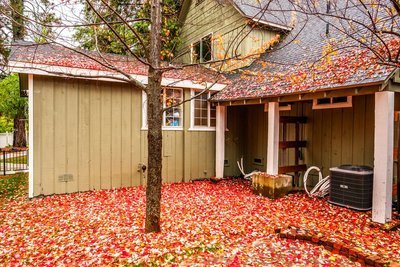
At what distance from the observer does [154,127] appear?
13.1 feet

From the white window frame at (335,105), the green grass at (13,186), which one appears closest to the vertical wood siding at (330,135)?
the white window frame at (335,105)

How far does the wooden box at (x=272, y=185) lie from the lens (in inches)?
257

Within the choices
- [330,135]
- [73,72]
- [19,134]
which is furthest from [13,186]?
[19,134]

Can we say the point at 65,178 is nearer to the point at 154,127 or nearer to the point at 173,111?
the point at 173,111

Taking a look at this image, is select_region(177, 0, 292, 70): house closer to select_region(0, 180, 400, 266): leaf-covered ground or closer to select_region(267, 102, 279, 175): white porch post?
select_region(267, 102, 279, 175): white porch post

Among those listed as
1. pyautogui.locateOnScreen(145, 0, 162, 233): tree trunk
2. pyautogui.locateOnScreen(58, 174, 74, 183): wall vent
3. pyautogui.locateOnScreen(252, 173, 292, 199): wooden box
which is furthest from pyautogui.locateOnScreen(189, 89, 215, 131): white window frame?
pyautogui.locateOnScreen(145, 0, 162, 233): tree trunk

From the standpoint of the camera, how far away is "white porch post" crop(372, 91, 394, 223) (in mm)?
4711

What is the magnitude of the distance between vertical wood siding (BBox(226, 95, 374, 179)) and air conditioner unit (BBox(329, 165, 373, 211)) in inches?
40.8

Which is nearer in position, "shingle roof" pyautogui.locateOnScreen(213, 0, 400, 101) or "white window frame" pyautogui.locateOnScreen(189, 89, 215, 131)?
"shingle roof" pyautogui.locateOnScreen(213, 0, 400, 101)

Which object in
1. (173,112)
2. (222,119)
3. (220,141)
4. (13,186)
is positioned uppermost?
(173,112)

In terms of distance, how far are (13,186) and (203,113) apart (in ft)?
20.1

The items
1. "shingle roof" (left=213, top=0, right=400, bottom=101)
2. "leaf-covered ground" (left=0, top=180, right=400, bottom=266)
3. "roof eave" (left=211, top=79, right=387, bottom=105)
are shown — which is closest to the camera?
"leaf-covered ground" (left=0, top=180, right=400, bottom=266)

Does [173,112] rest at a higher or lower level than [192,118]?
higher

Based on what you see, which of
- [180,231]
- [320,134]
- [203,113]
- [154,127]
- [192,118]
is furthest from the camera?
[203,113]
